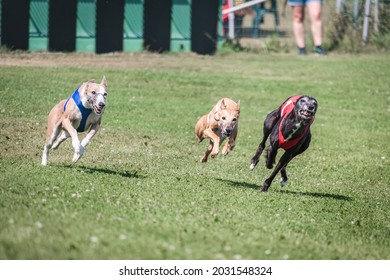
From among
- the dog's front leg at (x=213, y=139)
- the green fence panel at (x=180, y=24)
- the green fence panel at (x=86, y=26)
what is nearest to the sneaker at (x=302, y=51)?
the green fence panel at (x=180, y=24)

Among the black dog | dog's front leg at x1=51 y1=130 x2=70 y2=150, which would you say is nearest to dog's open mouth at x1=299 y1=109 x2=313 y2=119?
the black dog

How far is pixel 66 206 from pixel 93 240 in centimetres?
219

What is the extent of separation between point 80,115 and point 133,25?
15465mm

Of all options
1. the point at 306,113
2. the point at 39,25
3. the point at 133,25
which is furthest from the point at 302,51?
the point at 306,113

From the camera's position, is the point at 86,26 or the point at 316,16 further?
the point at 316,16

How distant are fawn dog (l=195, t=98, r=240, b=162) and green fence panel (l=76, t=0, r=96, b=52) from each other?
14.2 meters

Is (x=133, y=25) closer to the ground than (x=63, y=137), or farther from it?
farther from it

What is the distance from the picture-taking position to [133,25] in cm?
2917

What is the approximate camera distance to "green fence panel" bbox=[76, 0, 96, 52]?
1112 inches

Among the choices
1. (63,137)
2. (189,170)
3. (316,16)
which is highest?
(316,16)

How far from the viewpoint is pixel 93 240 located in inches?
356

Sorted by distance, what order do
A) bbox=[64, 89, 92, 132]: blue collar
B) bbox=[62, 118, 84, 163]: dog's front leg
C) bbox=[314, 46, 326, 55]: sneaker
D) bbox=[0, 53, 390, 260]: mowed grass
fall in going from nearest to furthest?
bbox=[0, 53, 390, 260]: mowed grass, bbox=[62, 118, 84, 163]: dog's front leg, bbox=[64, 89, 92, 132]: blue collar, bbox=[314, 46, 326, 55]: sneaker

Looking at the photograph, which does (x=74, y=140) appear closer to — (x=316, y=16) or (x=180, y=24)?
(x=180, y=24)

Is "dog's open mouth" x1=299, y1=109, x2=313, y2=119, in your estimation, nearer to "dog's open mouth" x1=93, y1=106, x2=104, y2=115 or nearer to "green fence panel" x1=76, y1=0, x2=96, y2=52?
"dog's open mouth" x1=93, y1=106, x2=104, y2=115
